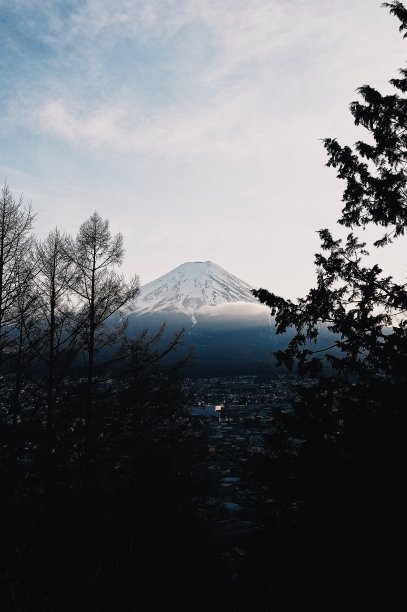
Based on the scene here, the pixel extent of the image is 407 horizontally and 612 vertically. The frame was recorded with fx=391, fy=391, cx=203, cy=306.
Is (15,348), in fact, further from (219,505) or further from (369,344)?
(219,505)

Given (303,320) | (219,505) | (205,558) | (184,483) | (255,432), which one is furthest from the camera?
(255,432)

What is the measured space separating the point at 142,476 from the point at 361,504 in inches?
273

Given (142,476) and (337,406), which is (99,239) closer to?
(142,476)

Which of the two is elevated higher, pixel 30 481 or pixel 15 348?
pixel 15 348

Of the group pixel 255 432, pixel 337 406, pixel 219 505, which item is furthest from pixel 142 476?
pixel 255 432

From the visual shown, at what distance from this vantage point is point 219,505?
68.2 ft

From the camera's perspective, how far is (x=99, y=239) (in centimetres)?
1168

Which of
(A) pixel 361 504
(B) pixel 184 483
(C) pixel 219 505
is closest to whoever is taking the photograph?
(A) pixel 361 504

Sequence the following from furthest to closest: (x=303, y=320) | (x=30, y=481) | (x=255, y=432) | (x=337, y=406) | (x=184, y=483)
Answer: (x=255, y=432) < (x=184, y=483) < (x=303, y=320) < (x=337, y=406) < (x=30, y=481)

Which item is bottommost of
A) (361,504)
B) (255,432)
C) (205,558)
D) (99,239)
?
(255,432)

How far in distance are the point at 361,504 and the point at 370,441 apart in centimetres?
108

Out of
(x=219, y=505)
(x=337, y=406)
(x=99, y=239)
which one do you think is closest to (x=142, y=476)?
(x=337, y=406)

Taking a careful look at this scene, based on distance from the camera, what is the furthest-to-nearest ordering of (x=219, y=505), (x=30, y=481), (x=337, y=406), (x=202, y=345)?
(x=202, y=345), (x=219, y=505), (x=337, y=406), (x=30, y=481)

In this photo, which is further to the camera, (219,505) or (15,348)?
(219,505)
